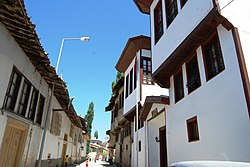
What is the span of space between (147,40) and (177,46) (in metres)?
6.81

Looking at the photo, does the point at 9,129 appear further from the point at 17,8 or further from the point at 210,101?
the point at 210,101

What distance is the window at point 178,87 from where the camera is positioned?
8027 mm

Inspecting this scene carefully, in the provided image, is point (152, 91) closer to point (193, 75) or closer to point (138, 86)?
point (138, 86)

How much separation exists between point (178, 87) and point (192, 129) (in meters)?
2.11

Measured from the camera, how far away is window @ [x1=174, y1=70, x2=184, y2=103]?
26.3 ft

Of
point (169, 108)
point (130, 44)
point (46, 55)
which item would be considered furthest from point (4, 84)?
point (130, 44)

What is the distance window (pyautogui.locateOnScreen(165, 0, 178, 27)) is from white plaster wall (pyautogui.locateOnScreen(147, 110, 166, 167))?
475cm

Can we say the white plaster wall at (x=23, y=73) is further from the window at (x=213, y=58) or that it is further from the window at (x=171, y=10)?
the window at (x=213, y=58)

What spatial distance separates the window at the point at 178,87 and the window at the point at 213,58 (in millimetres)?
1873

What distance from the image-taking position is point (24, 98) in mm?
7664

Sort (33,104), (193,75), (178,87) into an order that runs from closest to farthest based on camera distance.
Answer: (193,75) → (178,87) → (33,104)

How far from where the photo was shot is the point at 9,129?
675cm

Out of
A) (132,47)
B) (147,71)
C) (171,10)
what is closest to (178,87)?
(171,10)

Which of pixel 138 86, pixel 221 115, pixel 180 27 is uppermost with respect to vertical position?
pixel 180 27
